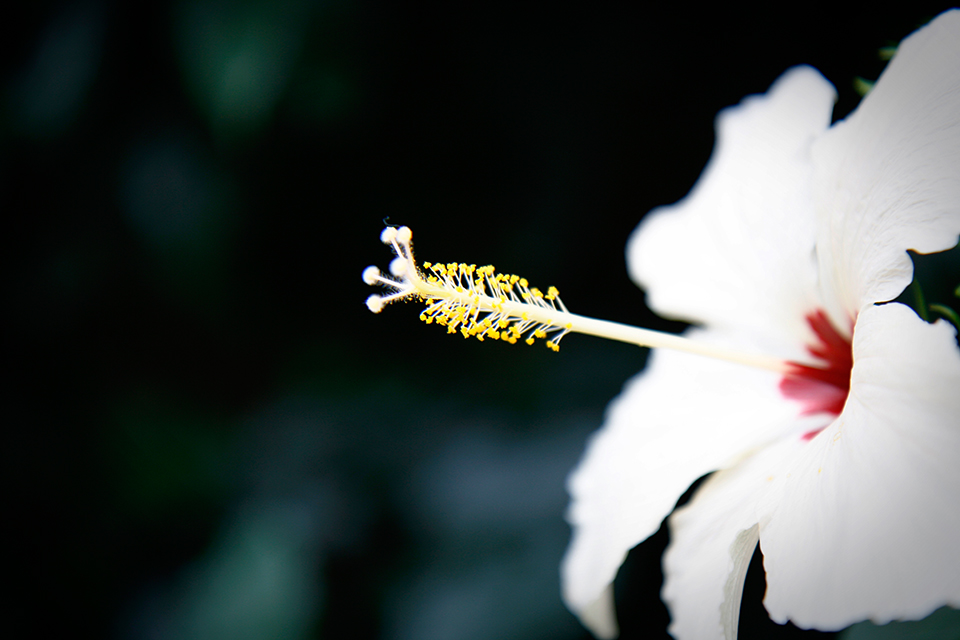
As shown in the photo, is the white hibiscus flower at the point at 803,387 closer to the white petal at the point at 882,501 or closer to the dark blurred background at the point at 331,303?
the white petal at the point at 882,501

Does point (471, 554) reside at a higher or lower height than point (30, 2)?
lower

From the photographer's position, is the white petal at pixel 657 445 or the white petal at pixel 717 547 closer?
the white petal at pixel 717 547

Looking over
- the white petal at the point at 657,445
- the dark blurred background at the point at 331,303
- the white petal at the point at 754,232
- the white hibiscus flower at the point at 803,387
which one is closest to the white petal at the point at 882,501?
the white hibiscus flower at the point at 803,387

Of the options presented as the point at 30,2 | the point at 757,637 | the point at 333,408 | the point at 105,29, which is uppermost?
the point at 30,2

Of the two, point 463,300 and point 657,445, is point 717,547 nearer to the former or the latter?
point 657,445

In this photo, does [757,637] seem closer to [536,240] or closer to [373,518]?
[373,518]

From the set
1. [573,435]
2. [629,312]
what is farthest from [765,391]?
[629,312]

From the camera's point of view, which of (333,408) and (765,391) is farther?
(333,408)

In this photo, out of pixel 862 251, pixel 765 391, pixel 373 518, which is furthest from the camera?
pixel 373 518
